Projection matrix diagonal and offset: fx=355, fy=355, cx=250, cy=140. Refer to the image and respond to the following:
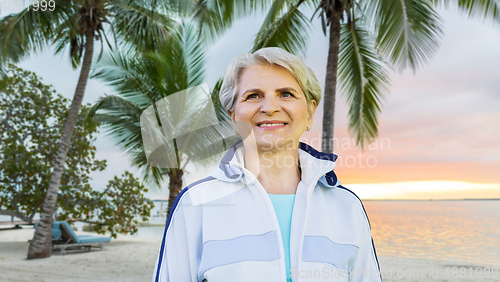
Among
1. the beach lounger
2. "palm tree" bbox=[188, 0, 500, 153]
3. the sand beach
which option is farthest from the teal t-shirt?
the beach lounger

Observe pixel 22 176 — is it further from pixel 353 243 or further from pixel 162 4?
pixel 353 243

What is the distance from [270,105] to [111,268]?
862cm

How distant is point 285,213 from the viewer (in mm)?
1383

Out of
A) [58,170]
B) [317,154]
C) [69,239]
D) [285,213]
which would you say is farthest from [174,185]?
[285,213]

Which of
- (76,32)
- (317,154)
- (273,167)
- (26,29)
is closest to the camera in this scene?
(273,167)

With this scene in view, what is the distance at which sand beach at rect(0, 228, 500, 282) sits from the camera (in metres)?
7.52

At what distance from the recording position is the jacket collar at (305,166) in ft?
4.53

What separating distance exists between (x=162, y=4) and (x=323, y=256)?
9.62m

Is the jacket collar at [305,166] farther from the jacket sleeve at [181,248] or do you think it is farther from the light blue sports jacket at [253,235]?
the jacket sleeve at [181,248]

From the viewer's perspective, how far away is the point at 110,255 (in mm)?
10586

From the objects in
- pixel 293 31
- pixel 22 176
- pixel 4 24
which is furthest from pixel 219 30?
pixel 22 176

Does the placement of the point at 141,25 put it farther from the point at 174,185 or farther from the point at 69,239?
the point at 69,239

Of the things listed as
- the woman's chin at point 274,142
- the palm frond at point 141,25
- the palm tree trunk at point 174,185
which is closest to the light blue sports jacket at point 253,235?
the woman's chin at point 274,142

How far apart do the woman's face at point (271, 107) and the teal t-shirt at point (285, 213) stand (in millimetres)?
203
